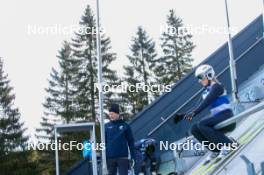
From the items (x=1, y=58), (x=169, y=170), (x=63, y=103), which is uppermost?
(x=1, y=58)

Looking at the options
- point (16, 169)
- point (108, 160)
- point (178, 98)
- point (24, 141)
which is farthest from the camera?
point (24, 141)

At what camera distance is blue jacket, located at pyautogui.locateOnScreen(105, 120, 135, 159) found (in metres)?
7.16

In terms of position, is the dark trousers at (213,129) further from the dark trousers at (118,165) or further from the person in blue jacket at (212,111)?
the dark trousers at (118,165)

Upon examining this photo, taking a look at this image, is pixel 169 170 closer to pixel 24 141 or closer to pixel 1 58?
pixel 24 141

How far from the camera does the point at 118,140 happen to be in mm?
7160

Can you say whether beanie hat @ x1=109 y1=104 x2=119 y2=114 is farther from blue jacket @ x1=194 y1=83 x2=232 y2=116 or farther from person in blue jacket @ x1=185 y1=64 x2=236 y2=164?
blue jacket @ x1=194 y1=83 x2=232 y2=116

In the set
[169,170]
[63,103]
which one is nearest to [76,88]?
[63,103]

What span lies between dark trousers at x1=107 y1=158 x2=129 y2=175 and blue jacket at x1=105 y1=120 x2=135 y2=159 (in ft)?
0.20

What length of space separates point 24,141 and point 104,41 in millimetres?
11141

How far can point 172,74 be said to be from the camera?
47.2 metres

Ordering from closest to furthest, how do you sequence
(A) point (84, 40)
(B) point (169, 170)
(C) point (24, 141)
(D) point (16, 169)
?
(B) point (169, 170), (D) point (16, 169), (C) point (24, 141), (A) point (84, 40)

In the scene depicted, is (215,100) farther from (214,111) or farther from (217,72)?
(217,72)

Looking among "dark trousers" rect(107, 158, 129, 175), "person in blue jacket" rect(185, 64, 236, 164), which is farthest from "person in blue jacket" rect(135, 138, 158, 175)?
"person in blue jacket" rect(185, 64, 236, 164)

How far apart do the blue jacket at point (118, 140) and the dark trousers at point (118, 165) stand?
61 mm
